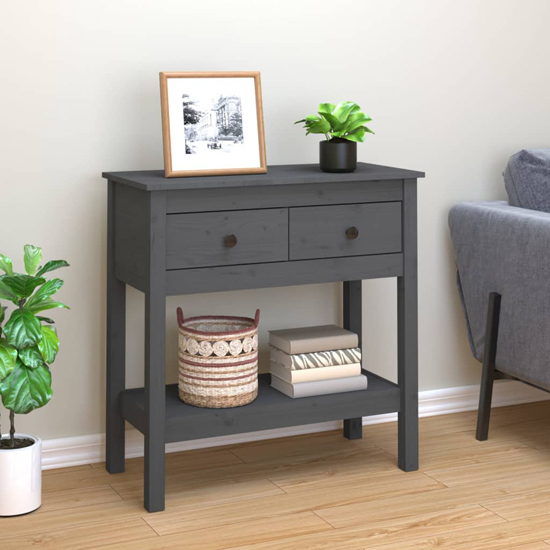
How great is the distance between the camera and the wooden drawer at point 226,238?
2201 millimetres

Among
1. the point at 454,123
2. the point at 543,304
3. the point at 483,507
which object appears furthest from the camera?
the point at 454,123

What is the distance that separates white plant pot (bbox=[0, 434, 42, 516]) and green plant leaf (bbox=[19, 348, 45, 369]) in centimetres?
24

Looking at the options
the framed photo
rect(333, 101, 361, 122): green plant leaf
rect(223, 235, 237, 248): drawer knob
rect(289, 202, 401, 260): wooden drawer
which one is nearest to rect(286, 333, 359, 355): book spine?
rect(289, 202, 401, 260): wooden drawer

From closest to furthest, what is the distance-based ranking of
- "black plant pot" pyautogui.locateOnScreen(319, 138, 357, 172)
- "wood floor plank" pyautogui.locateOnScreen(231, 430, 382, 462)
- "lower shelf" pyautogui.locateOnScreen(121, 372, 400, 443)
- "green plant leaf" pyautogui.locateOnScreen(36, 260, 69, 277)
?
1. "green plant leaf" pyautogui.locateOnScreen(36, 260, 69, 277)
2. "lower shelf" pyautogui.locateOnScreen(121, 372, 400, 443)
3. "black plant pot" pyautogui.locateOnScreen(319, 138, 357, 172)
4. "wood floor plank" pyautogui.locateOnScreen(231, 430, 382, 462)

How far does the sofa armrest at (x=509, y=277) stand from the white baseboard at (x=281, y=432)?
250 millimetres

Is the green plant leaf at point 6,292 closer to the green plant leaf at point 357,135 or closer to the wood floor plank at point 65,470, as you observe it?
the wood floor plank at point 65,470

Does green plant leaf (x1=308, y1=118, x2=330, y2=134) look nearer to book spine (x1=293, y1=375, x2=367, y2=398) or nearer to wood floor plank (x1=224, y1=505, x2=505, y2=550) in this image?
book spine (x1=293, y1=375, x2=367, y2=398)

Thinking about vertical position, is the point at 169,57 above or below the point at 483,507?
Result: above

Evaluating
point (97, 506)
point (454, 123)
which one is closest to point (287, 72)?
point (454, 123)

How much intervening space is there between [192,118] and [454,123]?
3.32 ft

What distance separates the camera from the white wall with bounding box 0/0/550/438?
2.42 meters

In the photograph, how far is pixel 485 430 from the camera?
2.78 metres

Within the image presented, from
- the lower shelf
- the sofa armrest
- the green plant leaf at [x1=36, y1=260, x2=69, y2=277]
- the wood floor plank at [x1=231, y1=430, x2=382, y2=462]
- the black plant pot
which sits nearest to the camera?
the green plant leaf at [x1=36, y1=260, x2=69, y2=277]

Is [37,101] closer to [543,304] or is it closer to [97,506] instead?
[97,506]
